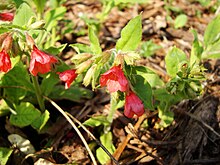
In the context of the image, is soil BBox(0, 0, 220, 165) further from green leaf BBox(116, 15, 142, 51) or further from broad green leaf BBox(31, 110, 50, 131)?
green leaf BBox(116, 15, 142, 51)

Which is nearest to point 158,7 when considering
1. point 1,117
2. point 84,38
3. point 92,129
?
point 84,38

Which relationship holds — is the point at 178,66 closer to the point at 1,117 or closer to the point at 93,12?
the point at 1,117

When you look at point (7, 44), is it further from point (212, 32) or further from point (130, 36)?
point (212, 32)

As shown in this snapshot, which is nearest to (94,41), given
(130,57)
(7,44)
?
(130,57)

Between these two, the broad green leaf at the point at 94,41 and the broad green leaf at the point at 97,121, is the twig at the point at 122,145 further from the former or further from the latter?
the broad green leaf at the point at 94,41

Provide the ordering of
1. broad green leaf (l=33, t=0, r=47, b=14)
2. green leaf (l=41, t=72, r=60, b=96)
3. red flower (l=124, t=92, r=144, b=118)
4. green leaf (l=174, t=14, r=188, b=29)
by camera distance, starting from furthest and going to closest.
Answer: green leaf (l=174, t=14, r=188, b=29), broad green leaf (l=33, t=0, r=47, b=14), green leaf (l=41, t=72, r=60, b=96), red flower (l=124, t=92, r=144, b=118)

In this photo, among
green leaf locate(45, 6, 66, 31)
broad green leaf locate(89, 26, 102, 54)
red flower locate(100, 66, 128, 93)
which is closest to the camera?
red flower locate(100, 66, 128, 93)

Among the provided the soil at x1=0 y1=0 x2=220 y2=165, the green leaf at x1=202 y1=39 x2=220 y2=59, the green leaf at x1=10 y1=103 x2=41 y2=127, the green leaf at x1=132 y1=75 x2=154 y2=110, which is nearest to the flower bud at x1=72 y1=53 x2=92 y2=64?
the green leaf at x1=132 y1=75 x2=154 y2=110
